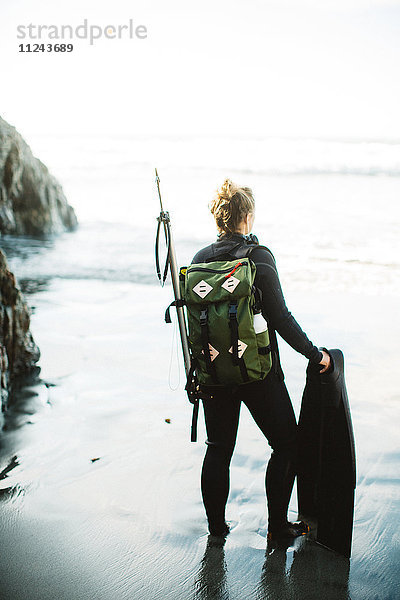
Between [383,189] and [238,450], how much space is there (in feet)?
54.6

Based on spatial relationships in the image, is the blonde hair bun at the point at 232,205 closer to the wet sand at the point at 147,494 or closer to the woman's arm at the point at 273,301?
the woman's arm at the point at 273,301

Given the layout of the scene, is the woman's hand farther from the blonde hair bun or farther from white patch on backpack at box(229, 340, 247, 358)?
the blonde hair bun

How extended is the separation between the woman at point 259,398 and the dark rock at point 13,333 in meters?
1.91

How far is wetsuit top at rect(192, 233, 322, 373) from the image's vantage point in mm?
2123

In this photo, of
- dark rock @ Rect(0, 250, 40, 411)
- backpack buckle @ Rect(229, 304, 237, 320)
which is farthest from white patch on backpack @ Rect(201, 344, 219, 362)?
dark rock @ Rect(0, 250, 40, 411)

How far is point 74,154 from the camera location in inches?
856

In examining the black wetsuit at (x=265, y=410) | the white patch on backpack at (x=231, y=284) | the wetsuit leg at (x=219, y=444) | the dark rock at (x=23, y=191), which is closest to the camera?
the white patch on backpack at (x=231, y=284)

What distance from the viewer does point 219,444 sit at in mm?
2307

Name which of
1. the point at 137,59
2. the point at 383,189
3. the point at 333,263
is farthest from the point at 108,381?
the point at 383,189

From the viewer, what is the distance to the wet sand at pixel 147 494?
2.18 metres

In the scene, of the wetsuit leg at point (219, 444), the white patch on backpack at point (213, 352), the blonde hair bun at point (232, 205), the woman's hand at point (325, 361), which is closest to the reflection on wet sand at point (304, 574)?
the wetsuit leg at point (219, 444)

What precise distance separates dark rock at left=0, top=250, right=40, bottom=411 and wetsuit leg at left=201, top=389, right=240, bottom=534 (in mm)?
1869

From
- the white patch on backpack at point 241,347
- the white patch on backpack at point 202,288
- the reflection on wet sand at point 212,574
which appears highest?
the white patch on backpack at point 202,288

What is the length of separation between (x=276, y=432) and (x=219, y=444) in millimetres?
234
